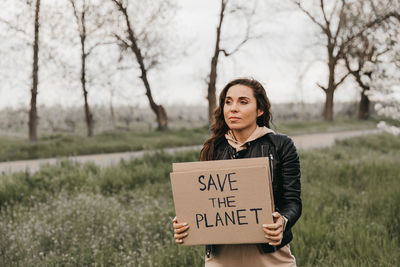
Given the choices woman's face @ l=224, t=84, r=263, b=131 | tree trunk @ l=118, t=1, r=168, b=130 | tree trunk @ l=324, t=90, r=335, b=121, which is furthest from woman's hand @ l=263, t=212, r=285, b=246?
tree trunk @ l=324, t=90, r=335, b=121

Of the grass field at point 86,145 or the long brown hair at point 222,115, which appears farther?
the grass field at point 86,145

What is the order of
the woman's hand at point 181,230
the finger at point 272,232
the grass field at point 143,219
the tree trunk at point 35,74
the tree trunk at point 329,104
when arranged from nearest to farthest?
the finger at point 272,232, the woman's hand at point 181,230, the grass field at point 143,219, the tree trunk at point 35,74, the tree trunk at point 329,104

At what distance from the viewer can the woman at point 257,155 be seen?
79.3 inches

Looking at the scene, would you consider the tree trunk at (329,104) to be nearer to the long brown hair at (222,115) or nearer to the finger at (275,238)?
the long brown hair at (222,115)

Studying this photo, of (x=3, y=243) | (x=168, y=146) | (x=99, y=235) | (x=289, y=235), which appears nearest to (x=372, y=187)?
(x=99, y=235)

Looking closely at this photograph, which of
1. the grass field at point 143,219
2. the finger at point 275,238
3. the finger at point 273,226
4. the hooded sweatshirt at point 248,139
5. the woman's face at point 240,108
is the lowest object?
the grass field at point 143,219

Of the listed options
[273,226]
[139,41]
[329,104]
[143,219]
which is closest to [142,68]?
[139,41]

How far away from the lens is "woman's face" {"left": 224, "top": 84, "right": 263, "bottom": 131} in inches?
81.9

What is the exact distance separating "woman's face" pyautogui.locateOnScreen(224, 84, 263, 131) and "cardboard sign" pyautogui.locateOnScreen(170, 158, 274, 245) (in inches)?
10.7

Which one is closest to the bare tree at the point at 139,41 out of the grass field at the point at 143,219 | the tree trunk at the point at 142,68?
the tree trunk at the point at 142,68

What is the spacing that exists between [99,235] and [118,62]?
16.6 metres

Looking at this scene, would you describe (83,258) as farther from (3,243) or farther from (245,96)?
(245,96)

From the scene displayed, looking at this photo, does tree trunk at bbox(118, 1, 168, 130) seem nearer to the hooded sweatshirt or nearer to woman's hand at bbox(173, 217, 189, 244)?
the hooded sweatshirt

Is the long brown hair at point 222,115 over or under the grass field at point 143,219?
over
